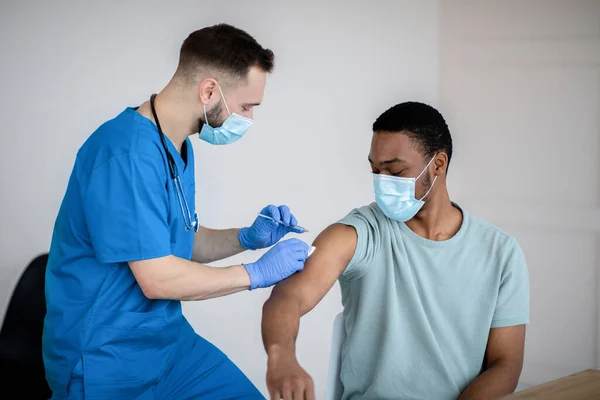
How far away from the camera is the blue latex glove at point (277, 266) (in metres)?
1.67

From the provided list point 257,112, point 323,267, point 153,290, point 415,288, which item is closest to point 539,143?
point 257,112

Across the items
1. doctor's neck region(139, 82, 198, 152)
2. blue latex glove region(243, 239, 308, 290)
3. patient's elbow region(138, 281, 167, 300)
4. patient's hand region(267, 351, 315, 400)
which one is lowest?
patient's hand region(267, 351, 315, 400)

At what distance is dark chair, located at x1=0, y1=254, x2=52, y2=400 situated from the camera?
2.18 meters

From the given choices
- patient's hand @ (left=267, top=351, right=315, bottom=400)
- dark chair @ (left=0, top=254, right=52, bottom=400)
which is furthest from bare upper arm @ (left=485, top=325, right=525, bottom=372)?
dark chair @ (left=0, top=254, right=52, bottom=400)

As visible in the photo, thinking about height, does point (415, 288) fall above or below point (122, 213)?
below

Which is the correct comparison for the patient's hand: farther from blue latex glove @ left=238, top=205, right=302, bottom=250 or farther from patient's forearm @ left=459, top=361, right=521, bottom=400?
blue latex glove @ left=238, top=205, right=302, bottom=250

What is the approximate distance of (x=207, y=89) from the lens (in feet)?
5.73

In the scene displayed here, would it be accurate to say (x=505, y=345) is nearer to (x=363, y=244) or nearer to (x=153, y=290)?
(x=363, y=244)

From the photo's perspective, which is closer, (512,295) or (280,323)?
(280,323)

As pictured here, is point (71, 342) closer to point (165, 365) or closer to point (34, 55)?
point (165, 365)

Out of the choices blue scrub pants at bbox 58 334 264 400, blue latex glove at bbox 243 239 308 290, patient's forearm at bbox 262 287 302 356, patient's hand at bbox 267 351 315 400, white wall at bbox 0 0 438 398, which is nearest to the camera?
patient's hand at bbox 267 351 315 400

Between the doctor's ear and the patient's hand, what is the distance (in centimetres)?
76

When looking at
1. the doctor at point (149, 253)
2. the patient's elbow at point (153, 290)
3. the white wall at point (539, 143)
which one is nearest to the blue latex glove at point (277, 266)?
the doctor at point (149, 253)

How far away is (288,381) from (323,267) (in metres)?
0.49
